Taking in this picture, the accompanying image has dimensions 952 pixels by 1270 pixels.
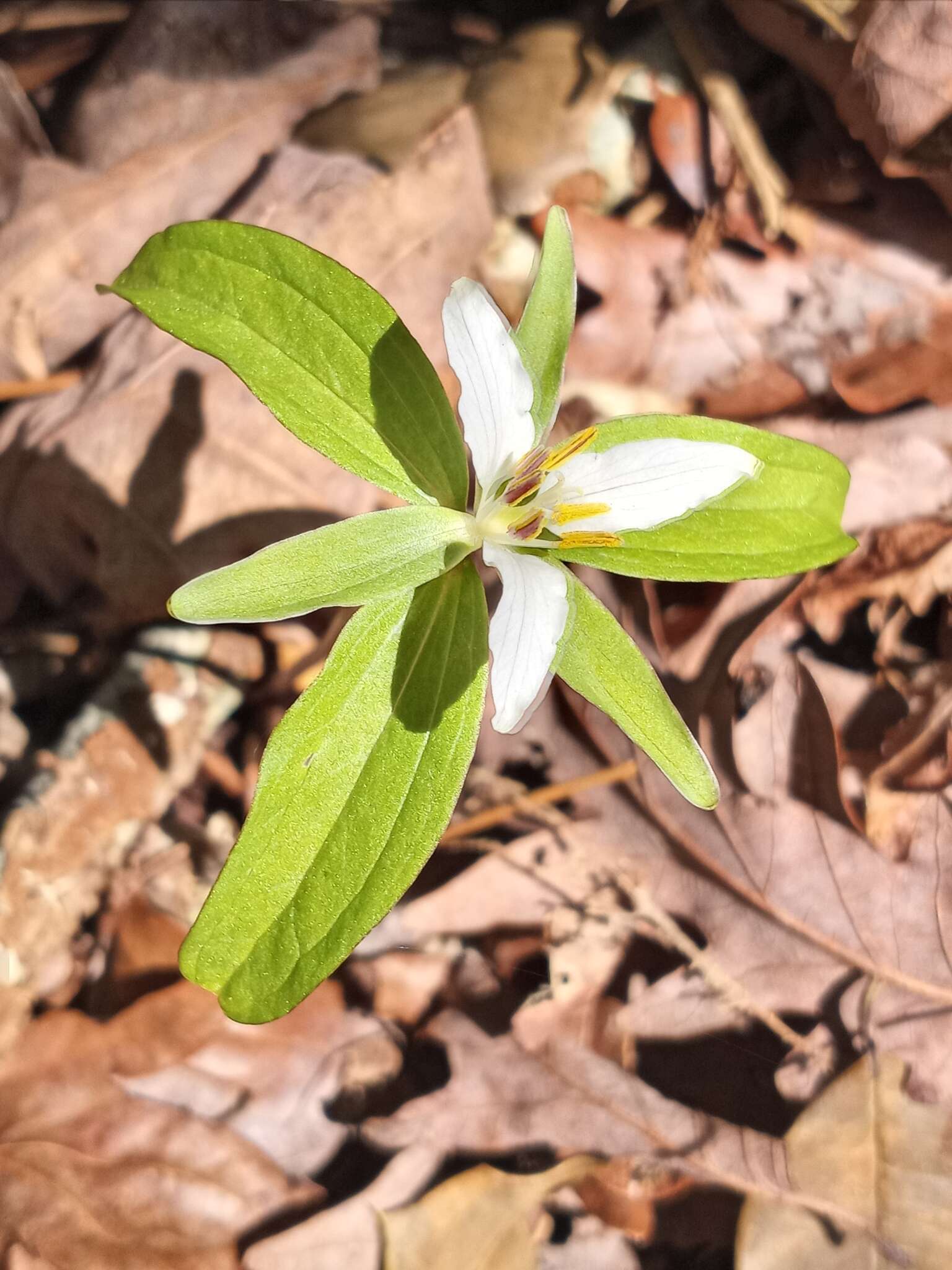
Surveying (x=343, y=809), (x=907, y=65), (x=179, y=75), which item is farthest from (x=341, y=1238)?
(x=907, y=65)

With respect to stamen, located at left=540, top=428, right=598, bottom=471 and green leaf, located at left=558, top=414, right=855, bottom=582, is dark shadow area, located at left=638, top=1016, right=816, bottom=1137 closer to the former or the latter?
green leaf, located at left=558, top=414, right=855, bottom=582

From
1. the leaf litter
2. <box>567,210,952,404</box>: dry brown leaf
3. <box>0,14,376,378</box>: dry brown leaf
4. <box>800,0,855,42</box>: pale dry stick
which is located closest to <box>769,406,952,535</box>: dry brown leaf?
the leaf litter

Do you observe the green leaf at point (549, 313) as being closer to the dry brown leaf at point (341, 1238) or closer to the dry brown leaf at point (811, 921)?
the dry brown leaf at point (811, 921)

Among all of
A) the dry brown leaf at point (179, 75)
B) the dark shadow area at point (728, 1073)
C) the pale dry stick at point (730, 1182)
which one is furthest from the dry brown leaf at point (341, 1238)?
the dry brown leaf at point (179, 75)

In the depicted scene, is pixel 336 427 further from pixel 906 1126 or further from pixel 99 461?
pixel 906 1126

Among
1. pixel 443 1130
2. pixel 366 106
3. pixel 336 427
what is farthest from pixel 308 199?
pixel 443 1130

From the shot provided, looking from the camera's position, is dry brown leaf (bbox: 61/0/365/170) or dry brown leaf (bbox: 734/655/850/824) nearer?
dry brown leaf (bbox: 734/655/850/824)

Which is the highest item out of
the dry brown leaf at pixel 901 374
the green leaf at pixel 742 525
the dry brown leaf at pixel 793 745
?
the green leaf at pixel 742 525
